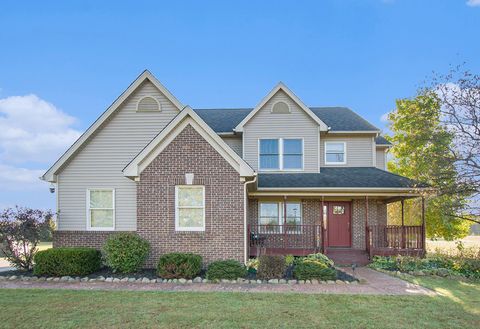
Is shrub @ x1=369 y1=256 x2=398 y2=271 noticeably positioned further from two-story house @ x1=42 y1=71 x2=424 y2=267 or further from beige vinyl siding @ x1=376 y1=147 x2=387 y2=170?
beige vinyl siding @ x1=376 y1=147 x2=387 y2=170

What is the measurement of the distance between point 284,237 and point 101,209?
25.5 ft

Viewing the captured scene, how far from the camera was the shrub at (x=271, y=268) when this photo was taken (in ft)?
36.1

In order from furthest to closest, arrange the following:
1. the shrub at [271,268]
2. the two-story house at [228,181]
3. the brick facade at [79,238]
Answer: the brick facade at [79,238], the two-story house at [228,181], the shrub at [271,268]

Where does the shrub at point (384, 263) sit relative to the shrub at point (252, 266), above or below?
below

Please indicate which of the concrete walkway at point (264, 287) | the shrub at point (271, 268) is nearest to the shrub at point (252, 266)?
the shrub at point (271, 268)

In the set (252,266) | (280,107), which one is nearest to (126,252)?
(252,266)

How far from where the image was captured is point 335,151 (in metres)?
18.0

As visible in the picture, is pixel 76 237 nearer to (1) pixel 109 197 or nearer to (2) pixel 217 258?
(1) pixel 109 197

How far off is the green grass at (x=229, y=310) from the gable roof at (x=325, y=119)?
9.81 m

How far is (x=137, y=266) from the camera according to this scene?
1162 centimetres

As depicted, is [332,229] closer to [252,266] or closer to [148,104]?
[252,266]

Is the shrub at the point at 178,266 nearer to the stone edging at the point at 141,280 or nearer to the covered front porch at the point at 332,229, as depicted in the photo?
the stone edging at the point at 141,280

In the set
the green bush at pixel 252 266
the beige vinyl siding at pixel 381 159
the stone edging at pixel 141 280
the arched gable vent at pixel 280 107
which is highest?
the arched gable vent at pixel 280 107

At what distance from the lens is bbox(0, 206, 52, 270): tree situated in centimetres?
1248
